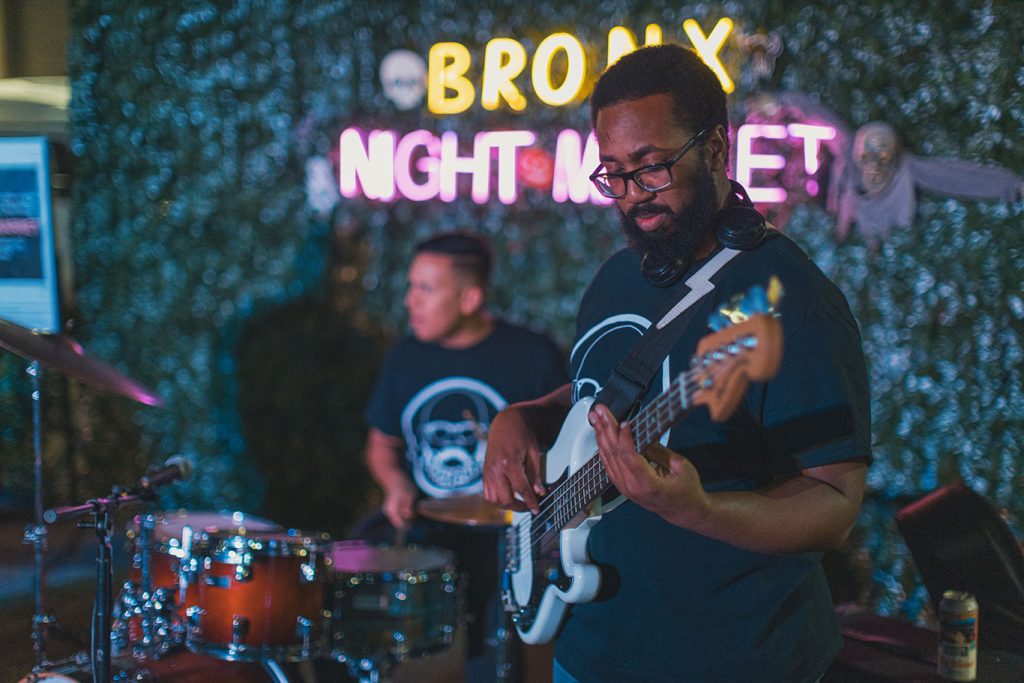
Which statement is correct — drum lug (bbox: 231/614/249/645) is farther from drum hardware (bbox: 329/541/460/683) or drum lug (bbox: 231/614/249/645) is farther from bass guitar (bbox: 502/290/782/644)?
bass guitar (bbox: 502/290/782/644)

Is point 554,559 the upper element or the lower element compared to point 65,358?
lower

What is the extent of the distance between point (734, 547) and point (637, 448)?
33 cm

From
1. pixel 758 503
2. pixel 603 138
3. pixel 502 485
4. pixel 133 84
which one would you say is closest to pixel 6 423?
pixel 133 84

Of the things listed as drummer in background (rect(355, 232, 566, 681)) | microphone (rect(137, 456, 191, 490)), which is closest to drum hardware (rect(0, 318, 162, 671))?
microphone (rect(137, 456, 191, 490))

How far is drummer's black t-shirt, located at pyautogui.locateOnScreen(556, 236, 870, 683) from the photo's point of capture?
5.59 ft

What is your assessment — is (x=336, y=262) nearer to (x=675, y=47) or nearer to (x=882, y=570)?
(x=882, y=570)

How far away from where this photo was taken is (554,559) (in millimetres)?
2252

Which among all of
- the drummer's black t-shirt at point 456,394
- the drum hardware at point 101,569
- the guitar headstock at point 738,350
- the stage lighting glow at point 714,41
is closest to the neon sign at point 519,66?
the stage lighting glow at point 714,41

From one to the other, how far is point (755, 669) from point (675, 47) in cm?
125

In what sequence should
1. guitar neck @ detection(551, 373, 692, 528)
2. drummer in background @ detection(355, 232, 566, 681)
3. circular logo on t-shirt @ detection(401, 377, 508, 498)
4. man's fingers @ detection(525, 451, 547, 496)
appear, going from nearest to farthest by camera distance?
guitar neck @ detection(551, 373, 692, 528), man's fingers @ detection(525, 451, 547, 496), drummer in background @ detection(355, 232, 566, 681), circular logo on t-shirt @ detection(401, 377, 508, 498)

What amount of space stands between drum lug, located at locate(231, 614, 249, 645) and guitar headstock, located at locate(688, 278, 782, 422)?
2419mm

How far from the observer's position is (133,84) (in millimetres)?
5359

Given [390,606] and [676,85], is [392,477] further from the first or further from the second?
[676,85]

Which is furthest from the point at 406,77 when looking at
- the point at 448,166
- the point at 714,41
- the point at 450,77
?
the point at 714,41
